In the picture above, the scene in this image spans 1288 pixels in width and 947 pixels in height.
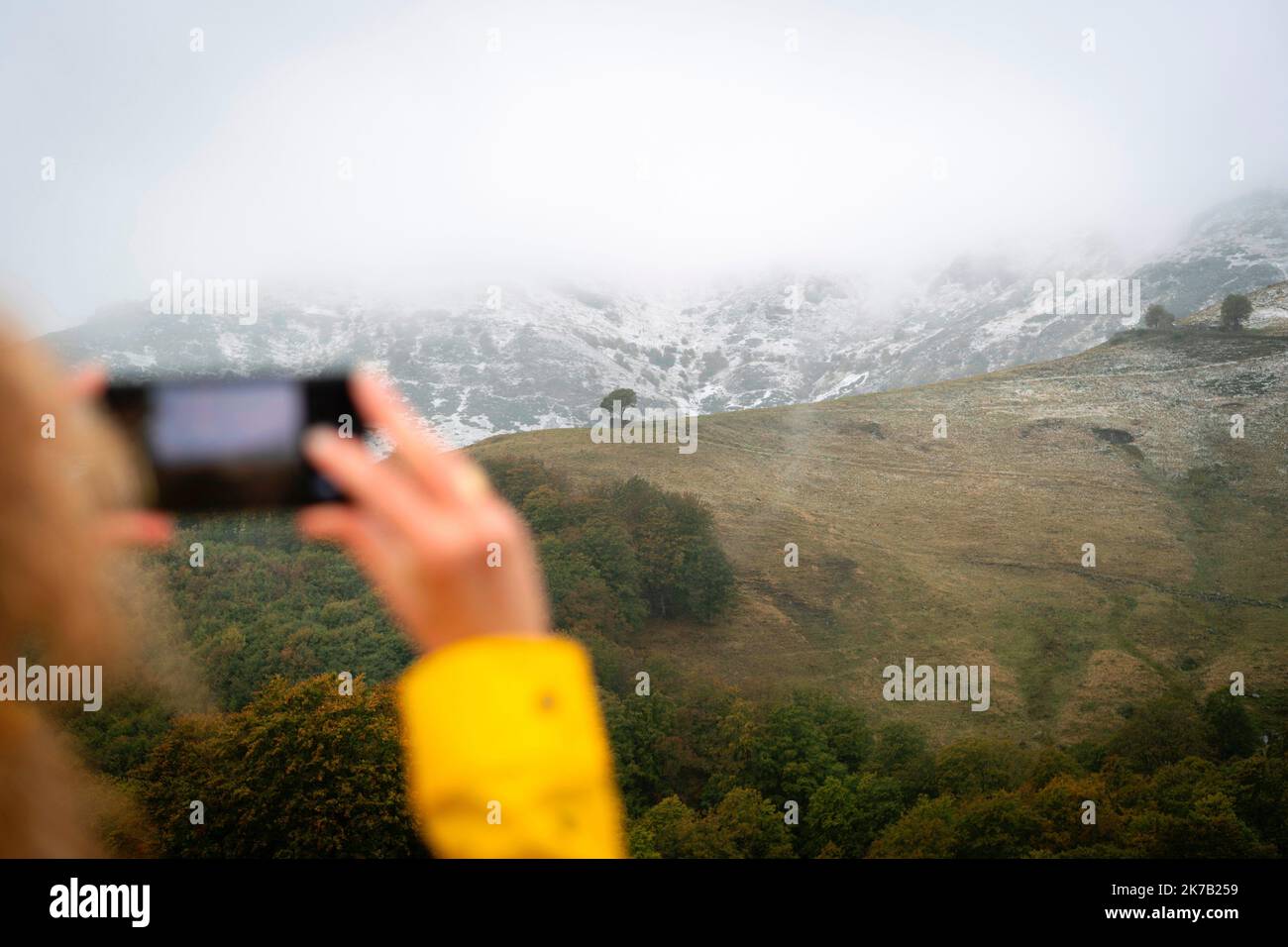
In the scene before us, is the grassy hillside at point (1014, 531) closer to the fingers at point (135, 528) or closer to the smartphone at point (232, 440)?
the smartphone at point (232, 440)

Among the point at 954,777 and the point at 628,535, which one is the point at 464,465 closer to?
the point at 954,777

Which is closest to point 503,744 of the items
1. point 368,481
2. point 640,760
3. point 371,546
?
point 371,546

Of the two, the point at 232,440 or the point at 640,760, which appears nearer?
the point at 232,440

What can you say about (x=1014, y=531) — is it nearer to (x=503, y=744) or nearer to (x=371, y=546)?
(x=503, y=744)

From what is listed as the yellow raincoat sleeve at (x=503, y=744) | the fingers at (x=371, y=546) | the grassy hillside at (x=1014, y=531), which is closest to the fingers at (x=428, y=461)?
the fingers at (x=371, y=546)

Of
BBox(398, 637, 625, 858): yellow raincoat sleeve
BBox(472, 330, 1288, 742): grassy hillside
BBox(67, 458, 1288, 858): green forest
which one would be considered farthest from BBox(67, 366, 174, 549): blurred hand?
BBox(472, 330, 1288, 742): grassy hillside

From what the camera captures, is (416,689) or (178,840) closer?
(416,689)
